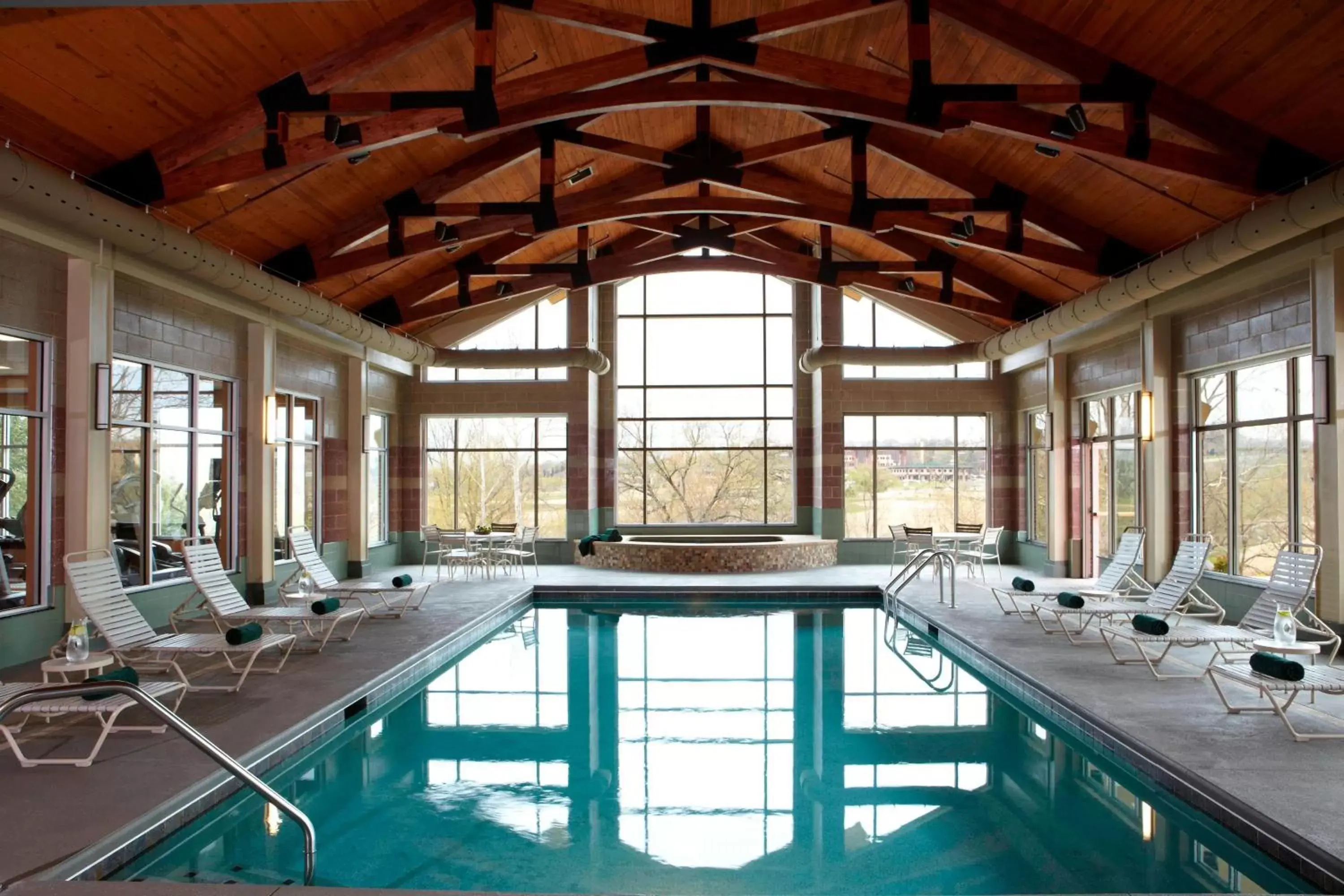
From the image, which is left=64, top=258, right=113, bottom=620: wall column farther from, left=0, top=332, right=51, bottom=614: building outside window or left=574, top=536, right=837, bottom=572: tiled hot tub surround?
left=574, top=536, right=837, bottom=572: tiled hot tub surround

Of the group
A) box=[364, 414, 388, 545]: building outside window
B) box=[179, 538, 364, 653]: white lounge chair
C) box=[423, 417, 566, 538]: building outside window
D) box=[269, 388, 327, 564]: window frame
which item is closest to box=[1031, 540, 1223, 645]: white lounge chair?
box=[179, 538, 364, 653]: white lounge chair

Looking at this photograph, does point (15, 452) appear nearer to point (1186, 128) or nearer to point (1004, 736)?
point (1004, 736)

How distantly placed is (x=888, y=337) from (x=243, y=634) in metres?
12.1

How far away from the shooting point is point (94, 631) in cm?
755

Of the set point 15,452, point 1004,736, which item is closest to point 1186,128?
point 1004,736

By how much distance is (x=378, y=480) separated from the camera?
15.0 meters

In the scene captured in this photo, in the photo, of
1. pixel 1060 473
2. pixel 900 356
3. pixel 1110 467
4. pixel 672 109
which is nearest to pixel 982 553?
pixel 1060 473

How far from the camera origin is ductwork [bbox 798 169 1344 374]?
6.70 metres

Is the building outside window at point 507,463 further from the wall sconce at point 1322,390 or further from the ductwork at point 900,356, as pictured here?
the wall sconce at point 1322,390

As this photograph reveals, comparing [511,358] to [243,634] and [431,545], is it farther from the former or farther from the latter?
[243,634]

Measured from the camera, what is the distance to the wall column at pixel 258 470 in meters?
10.4

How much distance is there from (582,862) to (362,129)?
562 centimetres

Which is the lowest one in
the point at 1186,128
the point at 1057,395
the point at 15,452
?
the point at 15,452

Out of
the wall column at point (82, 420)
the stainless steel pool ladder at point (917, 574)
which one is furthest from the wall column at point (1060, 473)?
the wall column at point (82, 420)
